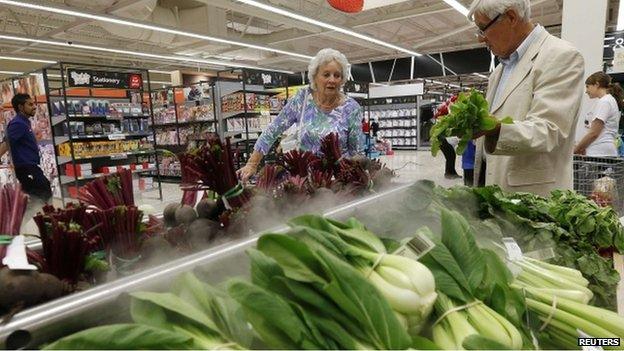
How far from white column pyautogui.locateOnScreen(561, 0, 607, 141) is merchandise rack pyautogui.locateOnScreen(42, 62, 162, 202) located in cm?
754

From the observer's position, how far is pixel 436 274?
87 cm

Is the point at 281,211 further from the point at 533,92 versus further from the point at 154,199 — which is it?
the point at 154,199

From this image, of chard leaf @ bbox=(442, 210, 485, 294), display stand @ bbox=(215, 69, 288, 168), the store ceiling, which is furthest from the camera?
the store ceiling

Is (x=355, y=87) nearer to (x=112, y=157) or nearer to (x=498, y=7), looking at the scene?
(x=112, y=157)

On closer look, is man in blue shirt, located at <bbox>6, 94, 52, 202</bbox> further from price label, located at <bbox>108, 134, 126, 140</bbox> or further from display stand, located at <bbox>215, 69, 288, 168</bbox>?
display stand, located at <bbox>215, 69, 288, 168</bbox>

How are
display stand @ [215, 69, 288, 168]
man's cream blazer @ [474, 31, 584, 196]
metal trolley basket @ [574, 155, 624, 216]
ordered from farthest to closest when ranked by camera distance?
display stand @ [215, 69, 288, 168]
metal trolley basket @ [574, 155, 624, 216]
man's cream blazer @ [474, 31, 584, 196]

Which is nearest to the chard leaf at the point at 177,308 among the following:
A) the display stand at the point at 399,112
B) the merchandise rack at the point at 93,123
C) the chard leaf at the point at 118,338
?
the chard leaf at the point at 118,338

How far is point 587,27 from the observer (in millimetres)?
4617

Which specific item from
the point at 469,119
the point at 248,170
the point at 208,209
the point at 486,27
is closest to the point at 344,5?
the point at 486,27

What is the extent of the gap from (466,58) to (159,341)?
59.5 feet

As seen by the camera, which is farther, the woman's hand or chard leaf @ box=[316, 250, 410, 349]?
the woman's hand

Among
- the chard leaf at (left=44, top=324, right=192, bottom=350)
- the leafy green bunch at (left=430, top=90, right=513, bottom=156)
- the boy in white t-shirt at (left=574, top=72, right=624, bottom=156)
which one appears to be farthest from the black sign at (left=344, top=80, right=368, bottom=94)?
the chard leaf at (left=44, top=324, right=192, bottom=350)

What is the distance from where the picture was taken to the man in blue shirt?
570 centimetres

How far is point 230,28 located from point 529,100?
15.2 m
